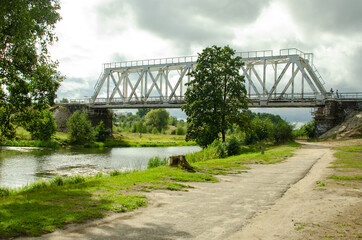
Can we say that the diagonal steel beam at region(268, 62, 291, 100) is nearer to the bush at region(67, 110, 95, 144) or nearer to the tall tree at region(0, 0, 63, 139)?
the bush at region(67, 110, 95, 144)

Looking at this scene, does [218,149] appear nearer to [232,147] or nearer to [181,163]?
[232,147]

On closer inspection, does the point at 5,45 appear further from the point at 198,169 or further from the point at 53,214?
the point at 198,169

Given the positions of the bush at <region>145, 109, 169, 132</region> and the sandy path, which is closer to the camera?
the sandy path

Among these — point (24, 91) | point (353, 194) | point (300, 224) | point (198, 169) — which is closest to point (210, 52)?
point (198, 169)

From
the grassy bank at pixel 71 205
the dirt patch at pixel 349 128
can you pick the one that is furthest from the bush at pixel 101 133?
the grassy bank at pixel 71 205

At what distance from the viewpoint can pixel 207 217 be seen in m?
7.50

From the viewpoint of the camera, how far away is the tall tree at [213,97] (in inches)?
1363

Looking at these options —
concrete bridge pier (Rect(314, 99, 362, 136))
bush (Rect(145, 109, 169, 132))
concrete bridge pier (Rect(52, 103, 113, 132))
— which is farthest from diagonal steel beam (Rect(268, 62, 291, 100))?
bush (Rect(145, 109, 169, 132))

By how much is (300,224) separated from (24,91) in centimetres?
1399

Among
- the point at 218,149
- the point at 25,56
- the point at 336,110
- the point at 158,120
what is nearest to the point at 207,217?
the point at 25,56

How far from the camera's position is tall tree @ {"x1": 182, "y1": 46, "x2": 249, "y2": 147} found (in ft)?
114

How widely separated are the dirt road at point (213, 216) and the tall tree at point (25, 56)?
8.95 metres

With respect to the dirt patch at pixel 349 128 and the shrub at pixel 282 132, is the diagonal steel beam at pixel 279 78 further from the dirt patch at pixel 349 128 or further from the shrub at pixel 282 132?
the dirt patch at pixel 349 128

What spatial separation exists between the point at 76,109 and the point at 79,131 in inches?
555
